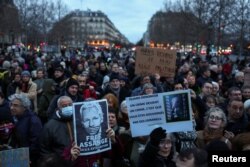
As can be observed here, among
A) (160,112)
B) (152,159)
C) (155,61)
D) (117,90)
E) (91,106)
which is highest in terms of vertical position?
(155,61)

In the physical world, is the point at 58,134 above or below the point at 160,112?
below

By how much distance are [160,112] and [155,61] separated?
21.6 ft

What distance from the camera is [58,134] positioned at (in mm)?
5195

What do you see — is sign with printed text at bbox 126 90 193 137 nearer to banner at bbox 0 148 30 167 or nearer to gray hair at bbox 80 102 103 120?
gray hair at bbox 80 102 103 120

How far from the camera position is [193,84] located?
985 cm

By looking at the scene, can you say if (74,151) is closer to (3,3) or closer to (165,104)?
(165,104)

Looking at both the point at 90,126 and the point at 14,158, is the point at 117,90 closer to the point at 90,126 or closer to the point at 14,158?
the point at 90,126

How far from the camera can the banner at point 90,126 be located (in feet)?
15.5

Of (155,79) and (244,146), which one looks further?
(155,79)

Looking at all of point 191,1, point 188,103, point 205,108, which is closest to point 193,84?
point 205,108

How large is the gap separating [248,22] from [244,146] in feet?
86.6

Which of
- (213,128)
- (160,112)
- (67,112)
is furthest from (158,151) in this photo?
(67,112)

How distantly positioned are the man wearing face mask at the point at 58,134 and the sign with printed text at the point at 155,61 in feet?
20.6

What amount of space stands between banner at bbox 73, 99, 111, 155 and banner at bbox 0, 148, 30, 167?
0.54 metres
